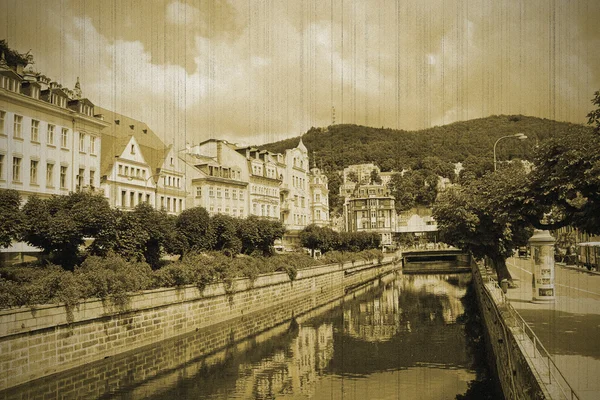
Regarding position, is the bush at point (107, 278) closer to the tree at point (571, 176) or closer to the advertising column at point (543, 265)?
the advertising column at point (543, 265)

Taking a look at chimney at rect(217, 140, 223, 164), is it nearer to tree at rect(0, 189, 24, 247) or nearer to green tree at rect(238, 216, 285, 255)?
green tree at rect(238, 216, 285, 255)

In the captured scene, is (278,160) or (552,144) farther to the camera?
(278,160)

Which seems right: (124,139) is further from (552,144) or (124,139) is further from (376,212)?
(376,212)

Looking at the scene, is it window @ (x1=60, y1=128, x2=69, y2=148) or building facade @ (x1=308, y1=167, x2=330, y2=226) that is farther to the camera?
building facade @ (x1=308, y1=167, x2=330, y2=226)

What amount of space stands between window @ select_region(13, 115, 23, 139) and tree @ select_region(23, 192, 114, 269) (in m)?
10.8

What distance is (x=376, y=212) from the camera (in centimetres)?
14388

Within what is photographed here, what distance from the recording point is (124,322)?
27734mm

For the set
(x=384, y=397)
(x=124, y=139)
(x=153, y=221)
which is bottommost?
(x=384, y=397)

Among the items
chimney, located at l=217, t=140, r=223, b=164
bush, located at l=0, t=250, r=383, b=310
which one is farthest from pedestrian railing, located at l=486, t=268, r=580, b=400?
chimney, located at l=217, t=140, r=223, b=164

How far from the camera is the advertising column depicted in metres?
25.2

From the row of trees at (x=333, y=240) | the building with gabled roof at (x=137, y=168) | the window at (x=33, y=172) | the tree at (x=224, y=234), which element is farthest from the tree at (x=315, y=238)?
the window at (x=33, y=172)

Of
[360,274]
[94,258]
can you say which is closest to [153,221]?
[94,258]

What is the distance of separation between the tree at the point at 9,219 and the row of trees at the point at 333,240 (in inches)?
2054

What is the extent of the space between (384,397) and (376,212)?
124108 mm
